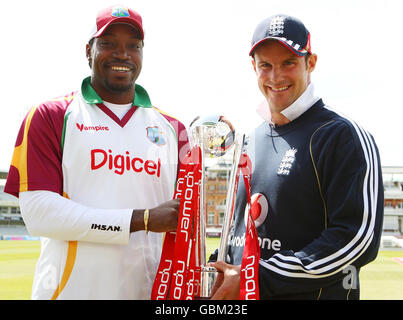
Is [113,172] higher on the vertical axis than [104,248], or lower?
higher

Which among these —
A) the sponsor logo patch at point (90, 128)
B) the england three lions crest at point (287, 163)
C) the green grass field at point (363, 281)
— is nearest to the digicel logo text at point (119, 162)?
the sponsor logo patch at point (90, 128)

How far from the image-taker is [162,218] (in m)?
2.02

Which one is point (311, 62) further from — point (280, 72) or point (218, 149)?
point (218, 149)

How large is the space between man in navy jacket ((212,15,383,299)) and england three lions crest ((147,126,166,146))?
52 centimetres

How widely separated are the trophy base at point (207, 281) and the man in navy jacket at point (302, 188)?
0.11 feet

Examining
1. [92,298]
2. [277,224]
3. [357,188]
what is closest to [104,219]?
[92,298]

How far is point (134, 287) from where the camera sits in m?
2.27

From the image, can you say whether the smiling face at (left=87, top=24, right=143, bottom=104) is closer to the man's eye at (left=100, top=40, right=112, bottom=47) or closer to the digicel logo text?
the man's eye at (left=100, top=40, right=112, bottom=47)

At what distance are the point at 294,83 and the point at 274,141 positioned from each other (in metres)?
0.32

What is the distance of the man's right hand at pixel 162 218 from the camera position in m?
2.01

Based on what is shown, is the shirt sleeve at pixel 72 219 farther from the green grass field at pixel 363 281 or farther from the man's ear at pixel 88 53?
the green grass field at pixel 363 281

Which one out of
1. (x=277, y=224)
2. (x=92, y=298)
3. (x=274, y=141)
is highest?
(x=274, y=141)

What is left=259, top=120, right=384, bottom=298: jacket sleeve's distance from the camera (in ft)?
5.93
